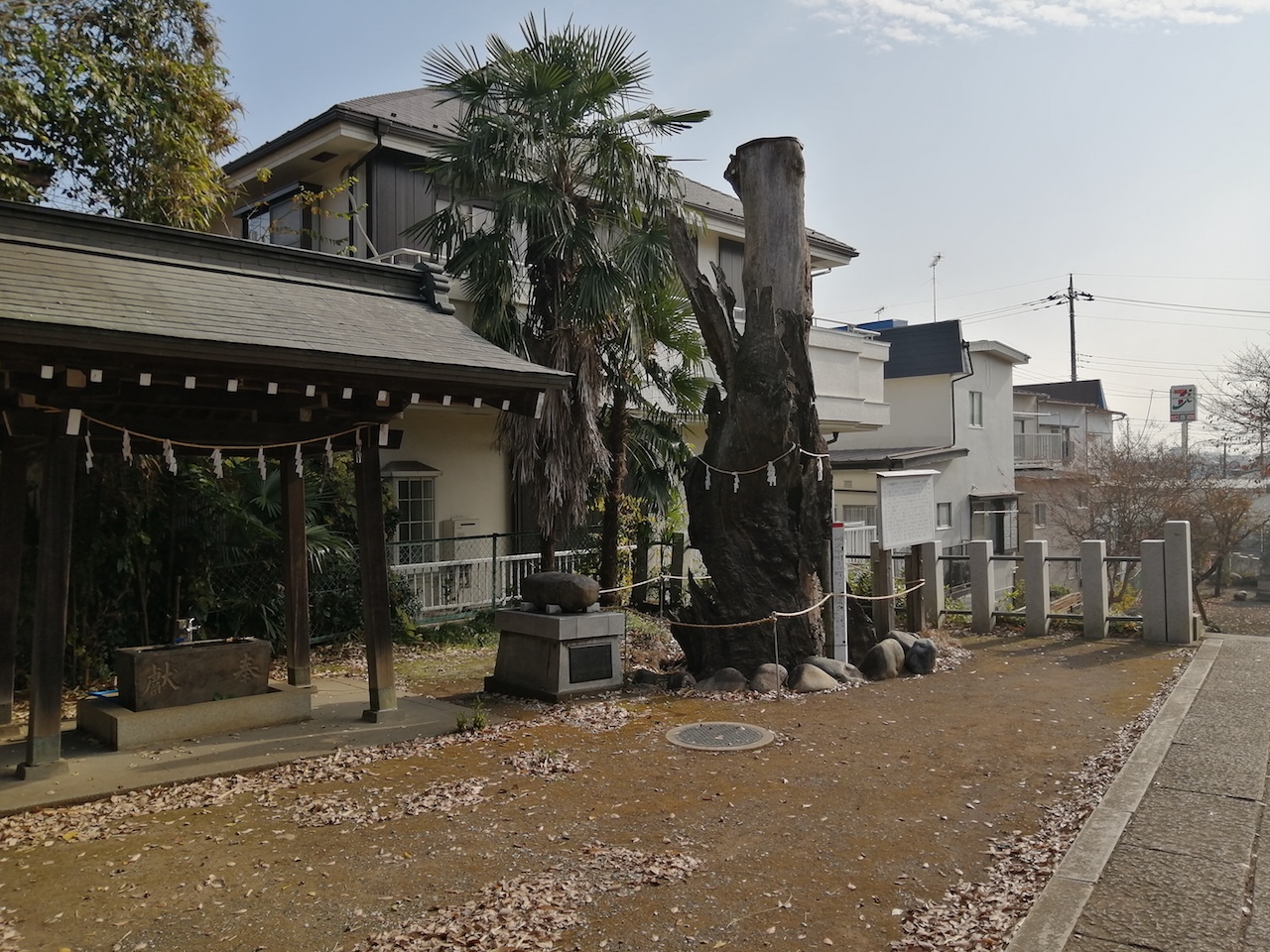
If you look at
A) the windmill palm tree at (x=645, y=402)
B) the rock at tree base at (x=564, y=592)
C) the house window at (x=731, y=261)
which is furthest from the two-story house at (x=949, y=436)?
the rock at tree base at (x=564, y=592)

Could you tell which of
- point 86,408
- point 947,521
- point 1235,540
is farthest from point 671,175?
point 1235,540

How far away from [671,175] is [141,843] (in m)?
10.5

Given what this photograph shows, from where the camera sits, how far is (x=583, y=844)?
5.48 meters

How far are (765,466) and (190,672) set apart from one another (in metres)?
6.23

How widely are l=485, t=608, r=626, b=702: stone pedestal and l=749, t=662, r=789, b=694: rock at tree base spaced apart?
1.47 metres

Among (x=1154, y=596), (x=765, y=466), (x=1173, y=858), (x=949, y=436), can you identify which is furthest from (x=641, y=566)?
(x=949, y=436)

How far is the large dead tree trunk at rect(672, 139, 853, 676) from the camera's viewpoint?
411 inches

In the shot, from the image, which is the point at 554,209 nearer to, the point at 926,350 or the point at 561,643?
the point at 561,643

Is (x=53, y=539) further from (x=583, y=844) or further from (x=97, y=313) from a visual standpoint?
(x=583, y=844)

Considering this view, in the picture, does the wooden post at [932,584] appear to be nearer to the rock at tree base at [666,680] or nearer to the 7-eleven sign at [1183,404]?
the rock at tree base at [666,680]

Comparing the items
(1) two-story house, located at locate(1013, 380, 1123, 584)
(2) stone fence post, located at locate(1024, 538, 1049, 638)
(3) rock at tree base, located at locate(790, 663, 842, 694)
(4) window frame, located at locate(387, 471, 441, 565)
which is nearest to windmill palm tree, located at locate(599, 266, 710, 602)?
(4) window frame, located at locate(387, 471, 441, 565)

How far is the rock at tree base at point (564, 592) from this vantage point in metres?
9.55

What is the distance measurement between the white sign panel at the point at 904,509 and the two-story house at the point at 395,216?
6074mm

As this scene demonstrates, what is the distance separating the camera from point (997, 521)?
3058cm
